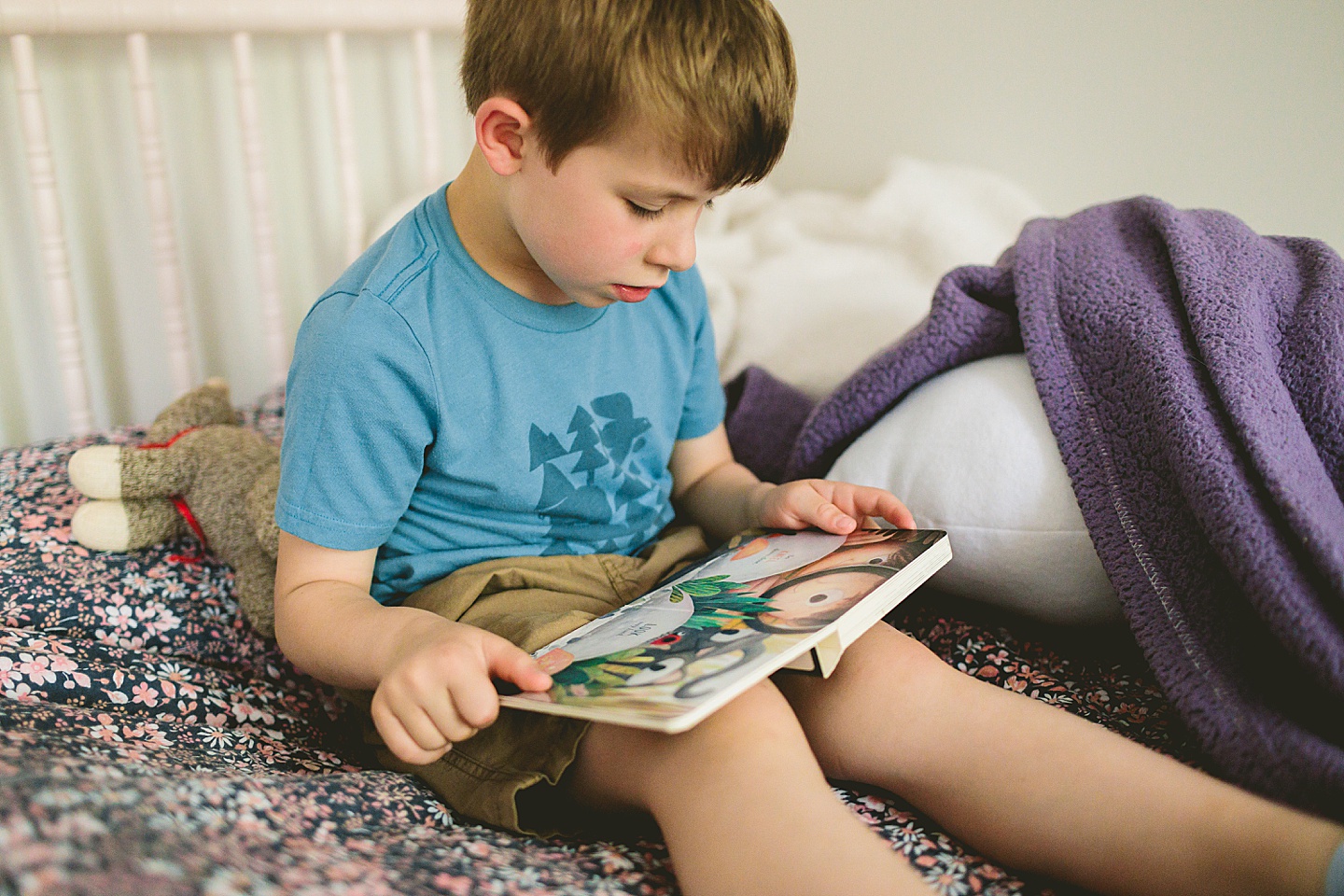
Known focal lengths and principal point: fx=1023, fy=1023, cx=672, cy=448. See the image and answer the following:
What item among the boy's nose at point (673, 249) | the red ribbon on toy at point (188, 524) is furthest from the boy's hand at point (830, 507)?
the red ribbon on toy at point (188, 524)

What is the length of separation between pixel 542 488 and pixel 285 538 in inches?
7.4

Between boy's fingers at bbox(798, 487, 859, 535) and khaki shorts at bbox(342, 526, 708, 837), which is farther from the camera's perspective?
boy's fingers at bbox(798, 487, 859, 535)

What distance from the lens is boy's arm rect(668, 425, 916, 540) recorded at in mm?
769

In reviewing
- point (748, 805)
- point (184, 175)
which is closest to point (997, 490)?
point (748, 805)

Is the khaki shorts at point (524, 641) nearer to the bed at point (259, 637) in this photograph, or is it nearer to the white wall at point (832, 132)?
the bed at point (259, 637)

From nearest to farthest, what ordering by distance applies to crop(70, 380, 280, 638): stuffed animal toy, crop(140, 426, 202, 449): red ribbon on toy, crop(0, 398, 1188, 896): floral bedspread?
crop(0, 398, 1188, 896): floral bedspread < crop(70, 380, 280, 638): stuffed animal toy < crop(140, 426, 202, 449): red ribbon on toy

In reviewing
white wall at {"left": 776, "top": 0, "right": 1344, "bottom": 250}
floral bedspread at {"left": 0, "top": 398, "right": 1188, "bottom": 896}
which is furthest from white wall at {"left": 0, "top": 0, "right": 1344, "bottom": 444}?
floral bedspread at {"left": 0, "top": 398, "right": 1188, "bottom": 896}

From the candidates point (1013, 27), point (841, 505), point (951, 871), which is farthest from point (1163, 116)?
point (951, 871)

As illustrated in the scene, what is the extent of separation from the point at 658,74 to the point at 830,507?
0.33 metres

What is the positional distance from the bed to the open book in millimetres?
113

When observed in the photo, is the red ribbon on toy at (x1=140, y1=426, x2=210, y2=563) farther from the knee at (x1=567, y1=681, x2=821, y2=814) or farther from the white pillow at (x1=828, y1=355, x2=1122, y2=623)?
the white pillow at (x1=828, y1=355, x2=1122, y2=623)

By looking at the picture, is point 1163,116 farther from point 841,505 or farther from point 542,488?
point 542,488

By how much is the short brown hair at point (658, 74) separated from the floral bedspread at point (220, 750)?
1.37ft

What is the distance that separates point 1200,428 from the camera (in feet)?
2.26
